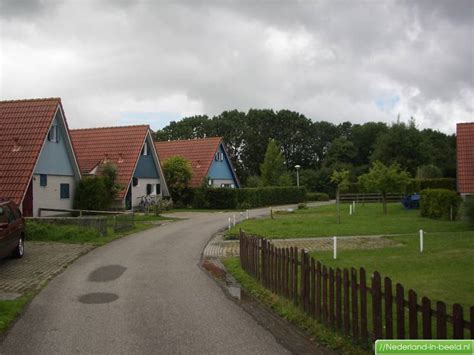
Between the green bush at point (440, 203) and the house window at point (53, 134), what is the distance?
20.2 meters

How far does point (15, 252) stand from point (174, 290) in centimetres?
641

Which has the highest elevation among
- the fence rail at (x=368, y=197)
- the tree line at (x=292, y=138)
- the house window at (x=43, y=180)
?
the tree line at (x=292, y=138)

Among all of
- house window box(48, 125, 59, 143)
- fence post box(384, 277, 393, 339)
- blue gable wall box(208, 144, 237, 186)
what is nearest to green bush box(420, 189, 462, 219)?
house window box(48, 125, 59, 143)

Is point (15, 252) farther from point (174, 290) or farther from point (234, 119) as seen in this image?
point (234, 119)

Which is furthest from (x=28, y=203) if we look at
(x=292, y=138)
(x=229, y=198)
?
(x=292, y=138)

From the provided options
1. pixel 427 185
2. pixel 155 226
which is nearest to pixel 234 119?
pixel 427 185

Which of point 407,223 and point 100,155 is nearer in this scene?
point 407,223

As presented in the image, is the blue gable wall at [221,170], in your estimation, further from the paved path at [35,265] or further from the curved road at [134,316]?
the curved road at [134,316]

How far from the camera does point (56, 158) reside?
90.4 ft

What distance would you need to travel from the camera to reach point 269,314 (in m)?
8.67

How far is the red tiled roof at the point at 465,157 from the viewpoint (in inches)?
1171

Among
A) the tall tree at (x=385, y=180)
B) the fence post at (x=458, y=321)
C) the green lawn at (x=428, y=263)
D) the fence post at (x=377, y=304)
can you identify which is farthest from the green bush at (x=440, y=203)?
the fence post at (x=458, y=321)

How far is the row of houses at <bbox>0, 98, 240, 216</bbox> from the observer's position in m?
24.2

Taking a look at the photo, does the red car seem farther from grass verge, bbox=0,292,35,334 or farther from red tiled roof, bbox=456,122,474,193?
red tiled roof, bbox=456,122,474,193
